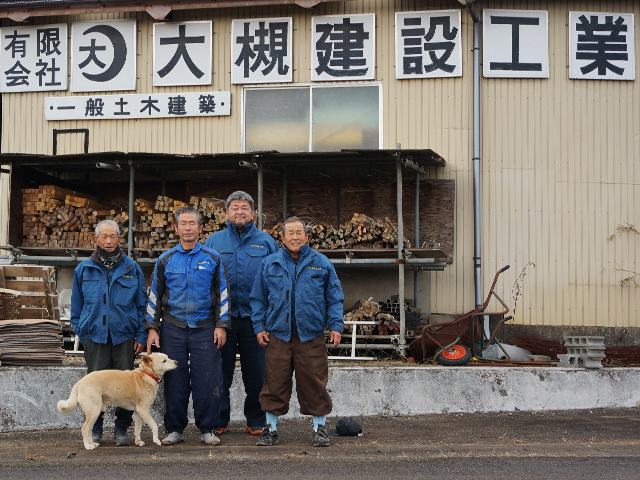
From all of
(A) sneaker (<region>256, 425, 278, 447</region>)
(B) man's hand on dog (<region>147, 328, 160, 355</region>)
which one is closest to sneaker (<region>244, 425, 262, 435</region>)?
(A) sneaker (<region>256, 425, 278, 447</region>)

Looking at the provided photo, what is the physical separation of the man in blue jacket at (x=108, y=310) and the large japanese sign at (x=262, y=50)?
6760mm

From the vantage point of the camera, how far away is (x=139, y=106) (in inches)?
547

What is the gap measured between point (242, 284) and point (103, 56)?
7.86 m

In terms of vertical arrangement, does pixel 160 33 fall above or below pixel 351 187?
above

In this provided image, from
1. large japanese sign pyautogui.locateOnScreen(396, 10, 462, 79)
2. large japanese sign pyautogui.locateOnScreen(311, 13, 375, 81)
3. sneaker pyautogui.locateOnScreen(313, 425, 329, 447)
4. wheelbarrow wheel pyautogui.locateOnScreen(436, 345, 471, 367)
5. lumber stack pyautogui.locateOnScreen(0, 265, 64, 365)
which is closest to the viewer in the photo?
sneaker pyautogui.locateOnScreen(313, 425, 329, 447)

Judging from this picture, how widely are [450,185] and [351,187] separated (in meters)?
1.66

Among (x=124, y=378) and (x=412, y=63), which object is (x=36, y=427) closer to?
(x=124, y=378)

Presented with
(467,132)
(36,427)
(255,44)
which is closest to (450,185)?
(467,132)

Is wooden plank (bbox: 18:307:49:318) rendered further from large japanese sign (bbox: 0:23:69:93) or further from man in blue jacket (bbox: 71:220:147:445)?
large japanese sign (bbox: 0:23:69:93)

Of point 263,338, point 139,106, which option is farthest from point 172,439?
point 139,106

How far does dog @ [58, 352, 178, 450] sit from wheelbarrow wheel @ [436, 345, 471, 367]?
16.4 ft

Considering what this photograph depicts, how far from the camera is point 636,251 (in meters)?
12.9

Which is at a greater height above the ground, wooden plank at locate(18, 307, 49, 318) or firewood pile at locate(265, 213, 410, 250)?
firewood pile at locate(265, 213, 410, 250)

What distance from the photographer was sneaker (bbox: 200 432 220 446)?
7.43 meters
